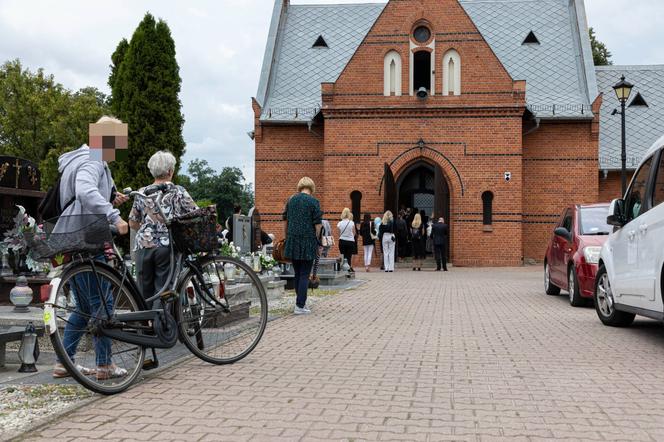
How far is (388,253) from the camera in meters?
22.8

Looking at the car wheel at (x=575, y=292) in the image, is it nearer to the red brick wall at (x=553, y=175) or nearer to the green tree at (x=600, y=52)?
the red brick wall at (x=553, y=175)

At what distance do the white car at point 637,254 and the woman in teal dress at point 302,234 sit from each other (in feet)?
12.5

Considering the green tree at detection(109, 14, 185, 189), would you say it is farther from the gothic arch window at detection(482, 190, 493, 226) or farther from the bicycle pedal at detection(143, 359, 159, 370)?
the bicycle pedal at detection(143, 359, 159, 370)

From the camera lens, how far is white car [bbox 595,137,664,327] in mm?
7215

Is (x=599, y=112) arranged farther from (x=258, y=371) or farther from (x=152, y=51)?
(x=258, y=371)

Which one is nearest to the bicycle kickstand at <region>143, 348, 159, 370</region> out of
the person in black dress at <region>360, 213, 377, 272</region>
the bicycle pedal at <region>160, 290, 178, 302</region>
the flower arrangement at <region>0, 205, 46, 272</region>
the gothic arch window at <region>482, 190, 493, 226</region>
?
the bicycle pedal at <region>160, 290, 178, 302</region>

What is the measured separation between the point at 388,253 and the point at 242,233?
30.0 feet

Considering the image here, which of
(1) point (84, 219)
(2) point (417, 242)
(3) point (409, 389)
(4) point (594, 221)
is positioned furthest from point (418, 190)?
(1) point (84, 219)

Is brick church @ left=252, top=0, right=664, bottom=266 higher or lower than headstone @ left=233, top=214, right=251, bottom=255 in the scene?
higher

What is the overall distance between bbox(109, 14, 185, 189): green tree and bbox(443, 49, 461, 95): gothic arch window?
10305 millimetres

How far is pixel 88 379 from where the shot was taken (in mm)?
4691

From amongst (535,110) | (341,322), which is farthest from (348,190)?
(341,322)

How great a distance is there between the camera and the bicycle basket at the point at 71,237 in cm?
478

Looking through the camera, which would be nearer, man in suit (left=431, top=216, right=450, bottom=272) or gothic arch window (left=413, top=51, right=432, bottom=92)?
man in suit (left=431, top=216, right=450, bottom=272)
